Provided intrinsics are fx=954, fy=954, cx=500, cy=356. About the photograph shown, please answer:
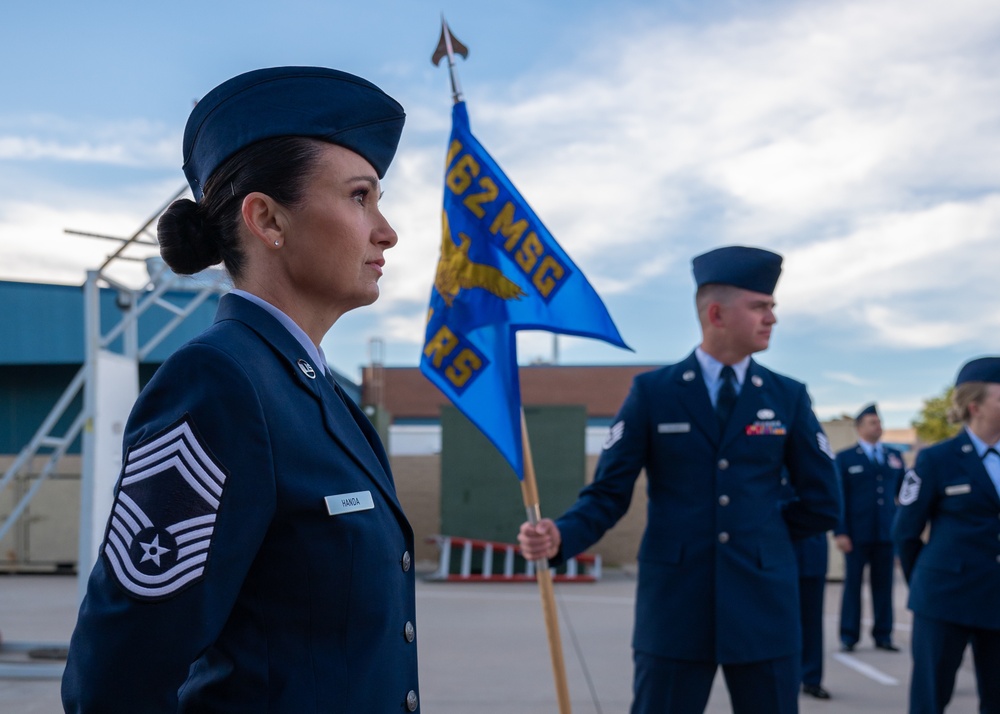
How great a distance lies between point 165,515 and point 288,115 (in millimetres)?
657

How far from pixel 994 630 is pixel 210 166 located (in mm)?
4141

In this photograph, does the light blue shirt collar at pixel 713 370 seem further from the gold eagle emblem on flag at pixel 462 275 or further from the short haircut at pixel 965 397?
the short haircut at pixel 965 397

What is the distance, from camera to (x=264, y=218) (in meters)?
1.48

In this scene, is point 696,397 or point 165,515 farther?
point 696,397

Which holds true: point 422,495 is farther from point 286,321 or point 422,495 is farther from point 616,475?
point 286,321

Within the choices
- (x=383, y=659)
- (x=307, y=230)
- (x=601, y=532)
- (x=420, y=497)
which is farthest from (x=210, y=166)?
(x=420, y=497)

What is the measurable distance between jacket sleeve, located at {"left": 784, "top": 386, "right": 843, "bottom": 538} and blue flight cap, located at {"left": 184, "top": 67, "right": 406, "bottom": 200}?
95.8 inches

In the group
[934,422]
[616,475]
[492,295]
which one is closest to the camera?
[616,475]

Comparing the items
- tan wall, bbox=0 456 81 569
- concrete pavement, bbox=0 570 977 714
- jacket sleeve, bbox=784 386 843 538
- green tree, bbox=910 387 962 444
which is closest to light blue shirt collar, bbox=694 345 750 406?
jacket sleeve, bbox=784 386 843 538

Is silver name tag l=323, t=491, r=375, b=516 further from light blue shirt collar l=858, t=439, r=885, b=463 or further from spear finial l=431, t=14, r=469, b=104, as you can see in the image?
light blue shirt collar l=858, t=439, r=885, b=463

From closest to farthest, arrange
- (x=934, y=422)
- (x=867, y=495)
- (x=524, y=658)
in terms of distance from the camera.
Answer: (x=524, y=658) < (x=867, y=495) < (x=934, y=422)

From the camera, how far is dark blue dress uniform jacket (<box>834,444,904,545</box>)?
8930mm

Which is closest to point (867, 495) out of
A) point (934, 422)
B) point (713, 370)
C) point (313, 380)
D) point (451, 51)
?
point (713, 370)

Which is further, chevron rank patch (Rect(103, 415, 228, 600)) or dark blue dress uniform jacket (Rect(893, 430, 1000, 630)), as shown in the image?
dark blue dress uniform jacket (Rect(893, 430, 1000, 630))
